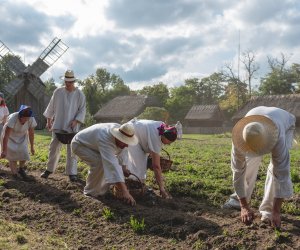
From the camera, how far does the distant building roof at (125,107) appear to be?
5162 centimetres

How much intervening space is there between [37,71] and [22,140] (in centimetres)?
3112

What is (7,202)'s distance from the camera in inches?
284

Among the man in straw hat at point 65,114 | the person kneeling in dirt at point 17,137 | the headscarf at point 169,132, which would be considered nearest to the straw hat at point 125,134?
the headscarf at point 169,132

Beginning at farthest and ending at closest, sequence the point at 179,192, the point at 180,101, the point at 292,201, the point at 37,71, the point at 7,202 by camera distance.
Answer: the point at 180,101 < the point at 37,71 < the point at 179,192 < the point at 7,202 < the point at 292,201

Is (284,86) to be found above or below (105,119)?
above

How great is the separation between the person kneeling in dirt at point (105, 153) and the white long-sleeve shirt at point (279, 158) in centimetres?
169

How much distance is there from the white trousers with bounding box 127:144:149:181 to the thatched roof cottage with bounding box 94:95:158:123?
141 feet

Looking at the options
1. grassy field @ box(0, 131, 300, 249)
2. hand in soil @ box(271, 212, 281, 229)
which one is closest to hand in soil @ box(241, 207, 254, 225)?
hand in soil @ box(271, 212, 281, 229)

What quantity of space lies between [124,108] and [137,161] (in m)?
46.0

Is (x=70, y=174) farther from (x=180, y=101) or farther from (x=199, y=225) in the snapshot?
(x=180, y=101)

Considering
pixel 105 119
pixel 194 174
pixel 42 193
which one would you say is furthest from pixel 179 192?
pixel 105 119

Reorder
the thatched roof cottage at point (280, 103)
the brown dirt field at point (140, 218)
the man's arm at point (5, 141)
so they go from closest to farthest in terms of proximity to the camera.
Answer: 1. the brown dirt field at point (140, 218)
2. the man's arm at point (5, 141)
3. the thatched roof cottage at point (280, 103)

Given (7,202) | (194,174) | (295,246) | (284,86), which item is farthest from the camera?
(284,86)

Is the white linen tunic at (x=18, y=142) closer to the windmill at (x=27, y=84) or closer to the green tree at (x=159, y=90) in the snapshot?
the windmill at (x=27, y=84)
